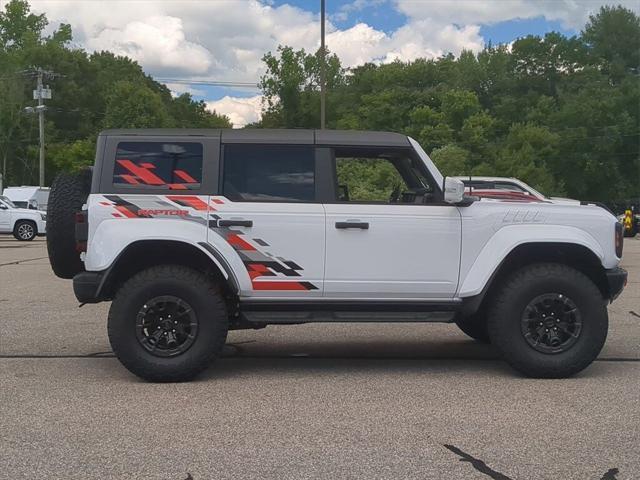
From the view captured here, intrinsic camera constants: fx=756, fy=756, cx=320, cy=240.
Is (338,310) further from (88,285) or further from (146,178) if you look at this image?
(88,285)

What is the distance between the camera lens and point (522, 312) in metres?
6.02

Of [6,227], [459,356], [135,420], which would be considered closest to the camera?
[135,420]

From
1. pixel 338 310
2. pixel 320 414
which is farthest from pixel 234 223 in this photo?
pixel 320 414

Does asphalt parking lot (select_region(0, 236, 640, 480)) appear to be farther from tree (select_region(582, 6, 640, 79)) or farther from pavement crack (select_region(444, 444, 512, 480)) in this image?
tree (select_region(582, 6, 640, 79))

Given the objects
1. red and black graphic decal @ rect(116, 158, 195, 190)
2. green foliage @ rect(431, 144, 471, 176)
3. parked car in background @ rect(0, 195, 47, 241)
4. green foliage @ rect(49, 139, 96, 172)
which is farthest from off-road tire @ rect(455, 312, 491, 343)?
green foliage @ rect(49, 139, 96, 172)

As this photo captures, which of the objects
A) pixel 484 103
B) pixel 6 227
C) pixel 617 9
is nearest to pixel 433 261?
pixel 6 227

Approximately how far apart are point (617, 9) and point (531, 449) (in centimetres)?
8005

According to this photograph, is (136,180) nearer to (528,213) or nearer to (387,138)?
(387,138)

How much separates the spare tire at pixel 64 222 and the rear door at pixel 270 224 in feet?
4.00

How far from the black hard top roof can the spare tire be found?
1.82 ft

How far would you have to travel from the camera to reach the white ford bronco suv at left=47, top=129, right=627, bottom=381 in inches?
231

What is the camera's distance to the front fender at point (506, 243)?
5977 millimetres

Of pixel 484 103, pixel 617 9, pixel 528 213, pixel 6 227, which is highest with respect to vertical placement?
pixel 617 9

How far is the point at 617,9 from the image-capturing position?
75.2m
